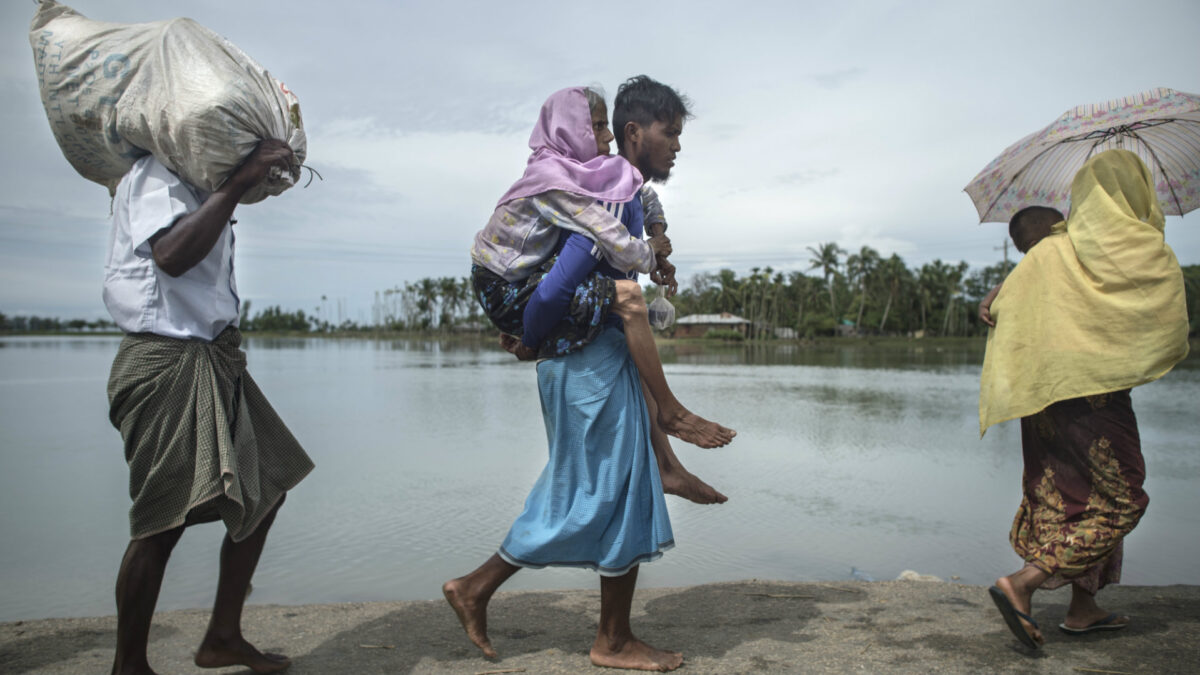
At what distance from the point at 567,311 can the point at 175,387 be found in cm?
107

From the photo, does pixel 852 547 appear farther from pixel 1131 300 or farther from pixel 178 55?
pixel 178 55

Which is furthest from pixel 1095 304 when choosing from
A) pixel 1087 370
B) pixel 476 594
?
pixel 476 594

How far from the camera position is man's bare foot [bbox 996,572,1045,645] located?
7.78ft

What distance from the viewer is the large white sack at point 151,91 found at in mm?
2008

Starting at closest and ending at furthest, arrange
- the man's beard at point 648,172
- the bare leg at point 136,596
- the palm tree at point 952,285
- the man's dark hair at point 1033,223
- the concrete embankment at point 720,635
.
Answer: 1. the bare leg at point 136,596
2. the concrete embankment at point 720,635
3. the man's beard at point 648,172
4. the man's dark hair at point 1033,223
5. the palm tree at point 952,285

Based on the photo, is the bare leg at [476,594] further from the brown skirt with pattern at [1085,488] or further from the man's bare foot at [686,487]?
the brown skirt with pattern at [1085,488]

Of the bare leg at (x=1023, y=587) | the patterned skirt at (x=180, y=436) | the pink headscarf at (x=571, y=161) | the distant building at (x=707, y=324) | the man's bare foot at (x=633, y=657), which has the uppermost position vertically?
the distant building at (x=707, y=324)

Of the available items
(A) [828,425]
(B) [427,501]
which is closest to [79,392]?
(B) [427,501]

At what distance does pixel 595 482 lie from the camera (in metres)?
2.27

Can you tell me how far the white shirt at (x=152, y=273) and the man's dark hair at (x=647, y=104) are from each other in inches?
51.4

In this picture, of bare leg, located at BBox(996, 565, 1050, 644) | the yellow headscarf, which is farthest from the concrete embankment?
the yellow headscarf

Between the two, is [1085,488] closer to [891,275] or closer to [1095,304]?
[1095,304]

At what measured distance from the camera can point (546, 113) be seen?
2406 millimetres

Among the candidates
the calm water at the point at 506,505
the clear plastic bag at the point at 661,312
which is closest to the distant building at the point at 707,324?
the calm water at the point at 506,505
